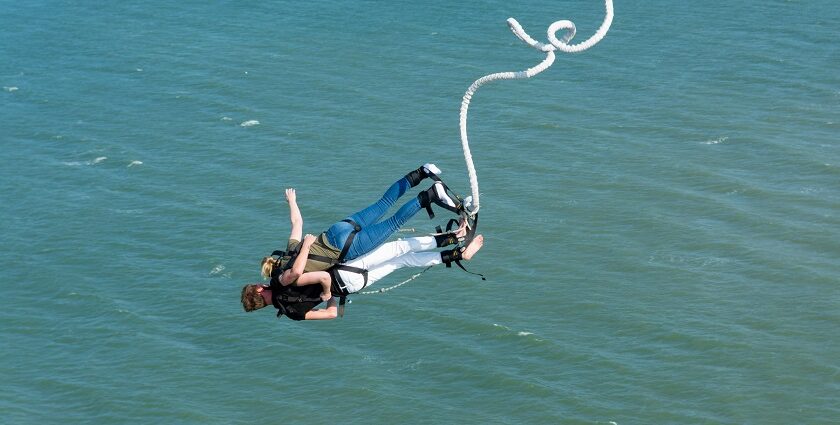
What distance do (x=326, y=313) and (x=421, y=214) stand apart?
28.4 metres

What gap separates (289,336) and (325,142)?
39.5ft

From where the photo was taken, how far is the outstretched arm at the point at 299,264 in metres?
14.7

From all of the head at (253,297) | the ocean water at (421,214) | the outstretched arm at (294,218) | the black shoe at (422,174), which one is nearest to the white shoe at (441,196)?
the black shoe at (422,174)

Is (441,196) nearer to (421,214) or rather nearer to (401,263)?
(401,263)

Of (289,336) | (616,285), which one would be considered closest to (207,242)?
(289,336)

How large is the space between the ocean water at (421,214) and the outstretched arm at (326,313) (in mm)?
19948

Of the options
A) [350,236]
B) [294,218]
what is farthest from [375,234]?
[294,218]

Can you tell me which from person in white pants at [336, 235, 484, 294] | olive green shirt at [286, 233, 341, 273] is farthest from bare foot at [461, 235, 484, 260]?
olive green shirt at [286, 233, 341, 273]

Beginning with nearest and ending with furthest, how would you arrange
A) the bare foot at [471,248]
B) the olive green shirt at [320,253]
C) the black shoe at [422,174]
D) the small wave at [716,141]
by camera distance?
1. the bare foot at [471,248]
2. the black shoe at [422,174]
3. the olive green shirt at [320,253]
4. the small wave at [716,141]

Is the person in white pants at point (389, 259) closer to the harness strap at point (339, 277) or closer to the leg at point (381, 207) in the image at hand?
the harness strap at point (339, 277)

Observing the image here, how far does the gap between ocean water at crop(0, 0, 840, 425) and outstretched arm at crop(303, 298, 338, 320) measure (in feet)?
65.4

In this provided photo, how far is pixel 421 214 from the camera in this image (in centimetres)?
4409

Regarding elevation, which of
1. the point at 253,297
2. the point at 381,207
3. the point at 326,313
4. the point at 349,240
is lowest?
the point at 326,313

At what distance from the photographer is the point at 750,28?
6003 centimetres
